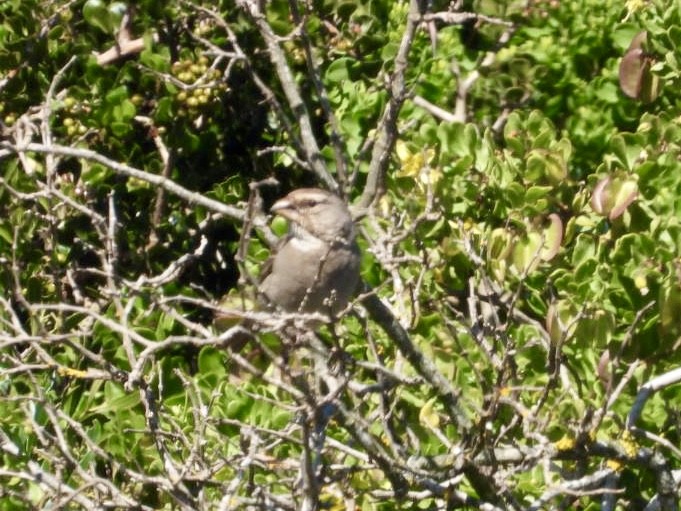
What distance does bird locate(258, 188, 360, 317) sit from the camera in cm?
444

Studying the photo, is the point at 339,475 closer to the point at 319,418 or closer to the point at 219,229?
the point at 319,418

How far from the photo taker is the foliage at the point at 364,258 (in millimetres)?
3502

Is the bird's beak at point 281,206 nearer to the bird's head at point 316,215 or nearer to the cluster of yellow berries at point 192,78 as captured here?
the bird's head at point 316,215

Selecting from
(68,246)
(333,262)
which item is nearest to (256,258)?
(333,262)

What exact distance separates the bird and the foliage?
4.5 inches

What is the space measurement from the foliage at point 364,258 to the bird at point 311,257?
0.37ft

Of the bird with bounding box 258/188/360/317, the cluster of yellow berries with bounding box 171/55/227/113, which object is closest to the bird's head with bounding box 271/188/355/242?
the bird with bounding box 258/188/360/317

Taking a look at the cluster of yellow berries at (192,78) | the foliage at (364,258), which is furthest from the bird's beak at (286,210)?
the cluster of yellow berries at (192,78)

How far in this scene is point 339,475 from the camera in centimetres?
363

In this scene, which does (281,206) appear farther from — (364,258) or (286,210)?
(364,258)

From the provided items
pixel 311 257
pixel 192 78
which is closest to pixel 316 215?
pixel 311 257

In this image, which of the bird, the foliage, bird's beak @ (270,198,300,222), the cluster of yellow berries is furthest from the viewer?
the cluster of yellow berries

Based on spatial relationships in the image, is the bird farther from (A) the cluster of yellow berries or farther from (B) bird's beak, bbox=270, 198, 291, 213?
(A) the cluster of yellow berries

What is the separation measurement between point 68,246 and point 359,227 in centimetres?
Answer: 151
